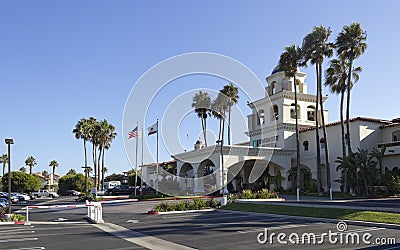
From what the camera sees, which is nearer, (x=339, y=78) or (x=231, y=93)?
(x=339, y=78)

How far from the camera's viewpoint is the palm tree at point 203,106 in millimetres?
56188

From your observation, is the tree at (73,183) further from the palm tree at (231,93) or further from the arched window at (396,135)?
the arched window at (396,135)

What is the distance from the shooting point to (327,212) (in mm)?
19109

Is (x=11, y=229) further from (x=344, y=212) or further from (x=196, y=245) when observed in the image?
(x=344, y=212)

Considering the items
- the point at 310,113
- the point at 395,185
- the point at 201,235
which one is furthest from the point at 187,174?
the point at 201,235

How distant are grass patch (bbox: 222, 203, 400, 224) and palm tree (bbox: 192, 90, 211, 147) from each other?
31.5m

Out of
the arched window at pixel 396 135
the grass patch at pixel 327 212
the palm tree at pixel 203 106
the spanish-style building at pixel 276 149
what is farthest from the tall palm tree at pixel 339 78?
the palm tree at pixel 203 106

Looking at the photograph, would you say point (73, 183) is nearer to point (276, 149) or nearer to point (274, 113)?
point (274, 113)

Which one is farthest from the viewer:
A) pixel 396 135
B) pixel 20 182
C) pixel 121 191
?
pixel 20 182

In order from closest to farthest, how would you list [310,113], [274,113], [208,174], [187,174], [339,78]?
[339,78], [208,174], [187,174], [274,113], [310,113]

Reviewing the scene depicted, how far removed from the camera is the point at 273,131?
160 ft

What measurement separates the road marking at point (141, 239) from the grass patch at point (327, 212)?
8.05 meters

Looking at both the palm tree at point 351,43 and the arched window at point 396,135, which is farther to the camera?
the arched window at point 396,135

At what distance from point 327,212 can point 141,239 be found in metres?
9.30
